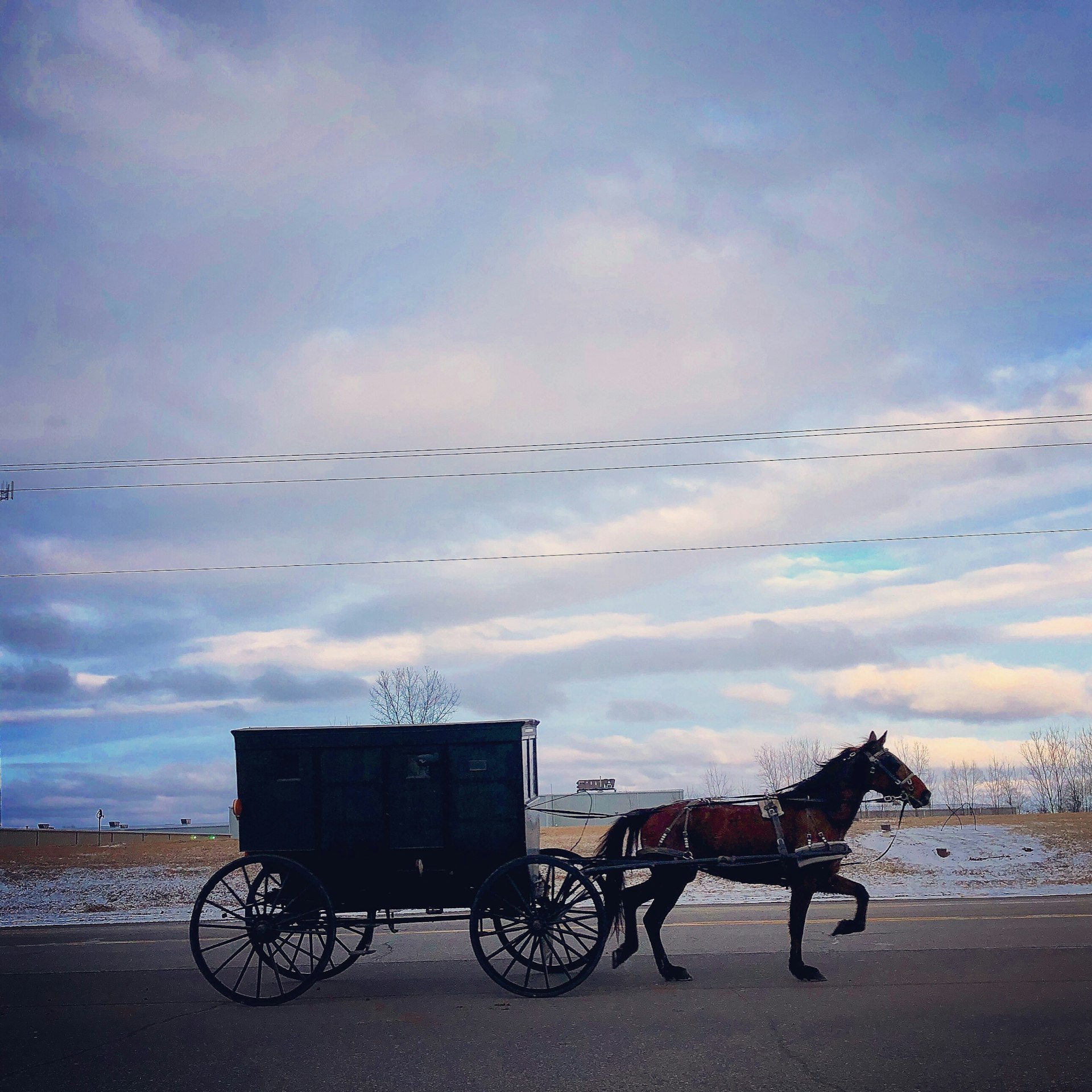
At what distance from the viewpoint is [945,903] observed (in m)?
15.1

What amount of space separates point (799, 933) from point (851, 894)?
1.97 ft

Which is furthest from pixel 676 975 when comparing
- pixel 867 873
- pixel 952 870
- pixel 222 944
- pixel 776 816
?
pixel 952 870

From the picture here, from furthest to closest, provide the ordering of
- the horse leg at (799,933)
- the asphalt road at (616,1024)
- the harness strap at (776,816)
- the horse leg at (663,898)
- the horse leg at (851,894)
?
the harness strap at (776,816)
the horse leg at (663,898)
the horse leg at (851,894)
the horse leg at (799,933)
the asphalt road at (616,1024)

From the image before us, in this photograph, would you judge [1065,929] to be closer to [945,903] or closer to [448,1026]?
[945,903]

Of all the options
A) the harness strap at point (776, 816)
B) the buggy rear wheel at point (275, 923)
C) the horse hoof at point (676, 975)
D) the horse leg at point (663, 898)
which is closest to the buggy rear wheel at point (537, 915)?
the horse leg at point (663, 898)

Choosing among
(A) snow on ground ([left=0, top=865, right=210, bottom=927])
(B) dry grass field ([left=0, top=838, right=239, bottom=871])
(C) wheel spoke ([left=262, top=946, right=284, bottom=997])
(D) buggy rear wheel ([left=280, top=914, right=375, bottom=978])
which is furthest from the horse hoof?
(B) dry grass field ([left=0, top=838, right=239, bottom=871])

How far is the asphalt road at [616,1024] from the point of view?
21.4 ft

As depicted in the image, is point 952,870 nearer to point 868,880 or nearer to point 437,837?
point 868,880

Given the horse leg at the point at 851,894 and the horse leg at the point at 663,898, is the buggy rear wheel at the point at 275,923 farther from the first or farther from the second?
the horse leg at the point at 851,894

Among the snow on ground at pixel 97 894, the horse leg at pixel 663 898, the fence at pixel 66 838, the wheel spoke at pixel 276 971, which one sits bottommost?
the fence at pixel 66 838

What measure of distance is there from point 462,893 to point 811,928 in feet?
16.7

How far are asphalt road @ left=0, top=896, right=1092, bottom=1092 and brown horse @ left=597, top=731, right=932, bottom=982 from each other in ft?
2.18

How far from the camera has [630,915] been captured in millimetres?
10008

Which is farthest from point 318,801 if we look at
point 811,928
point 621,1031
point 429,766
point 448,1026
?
point 811,928
